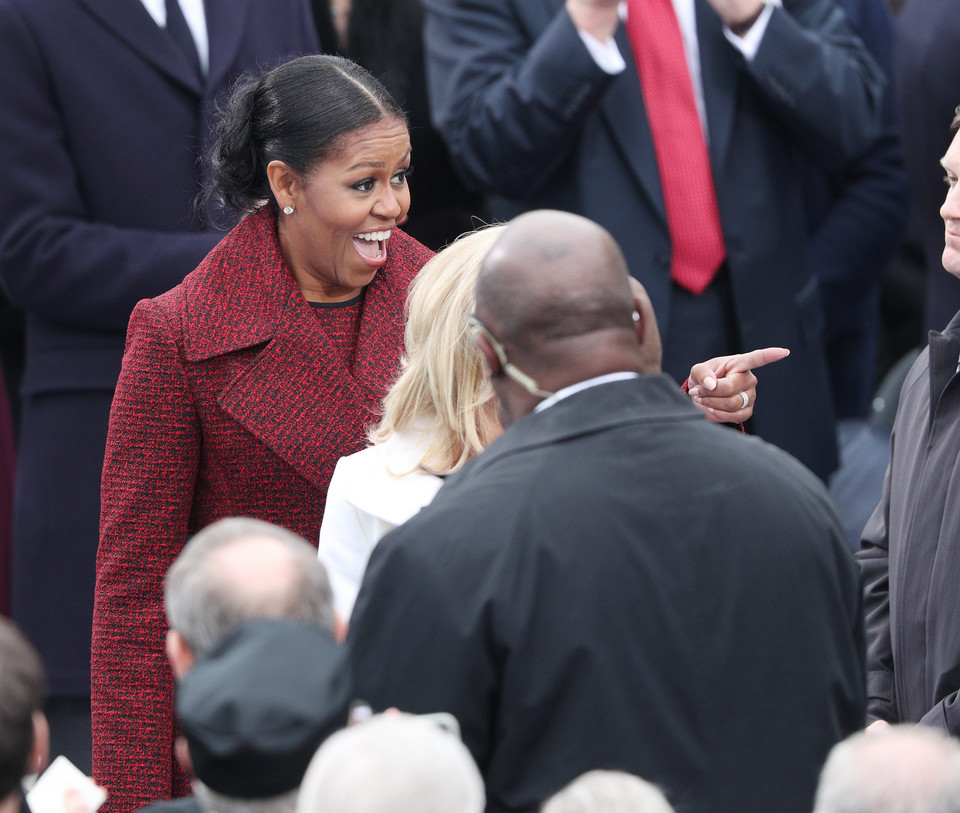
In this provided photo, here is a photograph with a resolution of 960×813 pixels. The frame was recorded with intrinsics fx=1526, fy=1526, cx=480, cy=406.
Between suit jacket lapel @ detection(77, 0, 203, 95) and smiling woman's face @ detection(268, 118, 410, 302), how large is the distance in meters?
0.86

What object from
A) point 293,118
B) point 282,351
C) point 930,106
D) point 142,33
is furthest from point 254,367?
point 930,106

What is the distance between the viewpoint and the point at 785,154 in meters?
4.09

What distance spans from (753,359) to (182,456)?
3.48 feet

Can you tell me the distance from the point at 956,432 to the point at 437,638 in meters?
1.22

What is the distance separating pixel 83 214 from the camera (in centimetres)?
367

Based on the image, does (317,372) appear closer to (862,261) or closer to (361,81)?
(361,81)

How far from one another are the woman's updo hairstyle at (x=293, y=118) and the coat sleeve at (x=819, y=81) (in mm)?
1297

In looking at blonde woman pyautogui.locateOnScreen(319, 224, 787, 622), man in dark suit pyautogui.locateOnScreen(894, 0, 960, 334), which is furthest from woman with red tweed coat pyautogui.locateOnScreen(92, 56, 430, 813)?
man in dark suit pyautogui.locateOnScreen(894, 0, 960, 334)

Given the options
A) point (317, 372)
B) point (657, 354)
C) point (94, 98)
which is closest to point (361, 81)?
point (317, 372)

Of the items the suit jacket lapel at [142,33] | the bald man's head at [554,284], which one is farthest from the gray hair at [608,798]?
the suit jacket lapel at [142,33]

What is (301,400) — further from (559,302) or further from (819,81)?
(819,81)

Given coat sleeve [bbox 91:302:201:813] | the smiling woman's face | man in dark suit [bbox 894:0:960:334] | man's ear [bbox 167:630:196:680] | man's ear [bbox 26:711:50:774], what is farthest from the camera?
man in dark suit [bbox 894:0:960:334]

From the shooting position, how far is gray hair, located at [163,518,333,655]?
1.73 meters

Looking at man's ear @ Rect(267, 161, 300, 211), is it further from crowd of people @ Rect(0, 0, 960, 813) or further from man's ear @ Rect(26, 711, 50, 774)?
man's ear @ Rect(26, 711, 50, 774)
